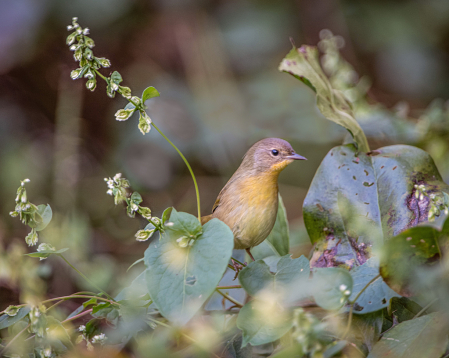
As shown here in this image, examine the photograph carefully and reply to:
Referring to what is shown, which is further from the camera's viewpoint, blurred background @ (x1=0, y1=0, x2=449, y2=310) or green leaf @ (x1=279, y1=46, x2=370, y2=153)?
blurred background @ (x1=0, y1=0, x2=449, y2=310)

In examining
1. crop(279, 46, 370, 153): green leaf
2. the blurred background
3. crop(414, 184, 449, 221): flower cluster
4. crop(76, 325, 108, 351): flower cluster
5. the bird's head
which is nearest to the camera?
crop(414, 184, 449, 221): flower cluster

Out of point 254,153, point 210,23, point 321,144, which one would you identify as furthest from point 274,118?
point 254,153

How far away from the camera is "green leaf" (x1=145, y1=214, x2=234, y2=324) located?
93 cm

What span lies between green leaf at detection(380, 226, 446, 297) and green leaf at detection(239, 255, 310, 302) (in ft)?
0.64

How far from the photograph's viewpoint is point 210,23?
154 inches

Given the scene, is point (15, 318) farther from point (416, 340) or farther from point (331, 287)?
point (416, 340)

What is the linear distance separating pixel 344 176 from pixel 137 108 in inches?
30.8

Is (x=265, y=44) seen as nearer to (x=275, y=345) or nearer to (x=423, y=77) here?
(x=423, y=77)

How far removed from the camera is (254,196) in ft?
5.57

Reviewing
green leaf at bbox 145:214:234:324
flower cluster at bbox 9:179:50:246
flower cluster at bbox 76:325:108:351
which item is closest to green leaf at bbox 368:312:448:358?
green leaf at bbox 145:214:234:324

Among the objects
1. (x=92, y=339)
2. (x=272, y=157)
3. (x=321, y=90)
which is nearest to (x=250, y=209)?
(x=272, y=157)

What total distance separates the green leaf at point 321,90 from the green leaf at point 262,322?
0.78 m

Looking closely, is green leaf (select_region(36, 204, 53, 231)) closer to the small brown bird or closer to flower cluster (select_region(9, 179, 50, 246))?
flower cluster (select_region(9, 179, 50, 246))

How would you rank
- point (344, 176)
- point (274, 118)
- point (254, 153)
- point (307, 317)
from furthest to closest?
point (274, 118) → point (254, 153) → point (344, 176) → point (307, 317)
